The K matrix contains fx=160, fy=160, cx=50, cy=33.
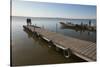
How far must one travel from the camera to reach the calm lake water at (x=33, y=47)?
6.77 ft

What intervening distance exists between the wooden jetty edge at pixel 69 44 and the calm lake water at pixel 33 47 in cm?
6

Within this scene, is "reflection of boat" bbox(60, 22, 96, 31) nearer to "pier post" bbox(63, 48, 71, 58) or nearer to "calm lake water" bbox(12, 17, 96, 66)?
"calm lake water" bbox(12, 17, 96, 66)

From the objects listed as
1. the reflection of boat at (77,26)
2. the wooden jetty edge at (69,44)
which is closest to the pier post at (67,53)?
the wooden jetty edge at (69,44)

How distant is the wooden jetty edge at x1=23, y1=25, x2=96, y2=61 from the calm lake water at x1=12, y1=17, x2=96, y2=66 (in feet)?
0.19

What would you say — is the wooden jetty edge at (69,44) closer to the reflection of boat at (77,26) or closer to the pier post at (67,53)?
the pier post at (67,53)

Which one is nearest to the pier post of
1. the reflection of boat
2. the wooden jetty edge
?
the wooden jetty edge

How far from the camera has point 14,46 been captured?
6.74ft

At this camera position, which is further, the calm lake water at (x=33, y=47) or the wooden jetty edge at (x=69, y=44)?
the wooden jetty edge at (x=69, y=44)

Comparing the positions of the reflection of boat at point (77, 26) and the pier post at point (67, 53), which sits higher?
the reflection of boat at point (77, 26)

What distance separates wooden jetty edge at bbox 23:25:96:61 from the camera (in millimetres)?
2191

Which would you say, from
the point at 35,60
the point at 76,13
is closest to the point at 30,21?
the point at 35,60

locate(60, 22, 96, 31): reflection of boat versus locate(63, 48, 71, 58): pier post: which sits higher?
locate(60, 22, 96, 31): reflection of boat

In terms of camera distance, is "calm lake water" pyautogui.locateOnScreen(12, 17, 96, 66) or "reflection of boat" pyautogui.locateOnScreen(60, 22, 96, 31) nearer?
"calm lake water" pyautogui.locateOnScreen(12, 17, 96, 66)

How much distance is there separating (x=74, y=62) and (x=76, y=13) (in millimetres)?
701
